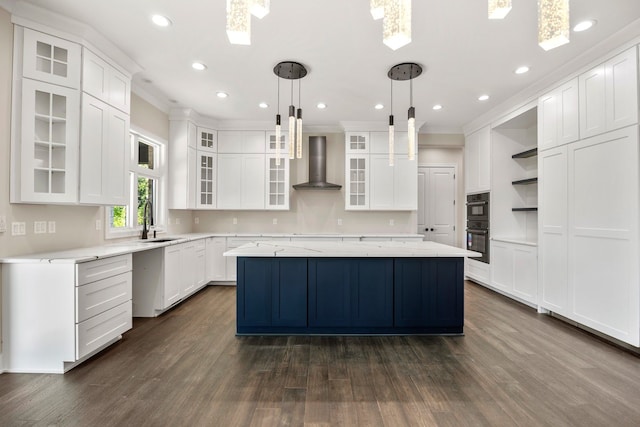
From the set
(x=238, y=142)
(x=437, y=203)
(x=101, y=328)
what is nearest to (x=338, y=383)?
(x=101, y=328)

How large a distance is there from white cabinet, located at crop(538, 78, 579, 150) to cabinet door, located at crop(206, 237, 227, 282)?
4.81 m

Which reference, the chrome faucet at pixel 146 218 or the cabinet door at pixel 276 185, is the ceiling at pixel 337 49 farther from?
the chrome faucet at pixel 146 218

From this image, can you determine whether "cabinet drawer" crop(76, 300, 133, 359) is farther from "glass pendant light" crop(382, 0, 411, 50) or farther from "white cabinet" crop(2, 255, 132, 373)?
"glass pendant light" crop(382, 0, 411, 50)

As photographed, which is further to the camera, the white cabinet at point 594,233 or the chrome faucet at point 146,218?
the chrome faucet at point 146,218

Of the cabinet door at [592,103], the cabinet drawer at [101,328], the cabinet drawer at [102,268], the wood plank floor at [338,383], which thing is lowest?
the wood plank floor at [338,383]

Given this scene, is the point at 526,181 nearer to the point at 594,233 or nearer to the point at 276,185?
the point at 594,233

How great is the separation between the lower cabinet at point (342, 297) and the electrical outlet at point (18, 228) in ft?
5.63

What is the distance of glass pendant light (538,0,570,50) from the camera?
85 centimetres

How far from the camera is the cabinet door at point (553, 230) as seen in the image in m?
3.35

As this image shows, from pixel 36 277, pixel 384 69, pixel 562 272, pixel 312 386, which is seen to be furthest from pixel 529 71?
pixel 36 277

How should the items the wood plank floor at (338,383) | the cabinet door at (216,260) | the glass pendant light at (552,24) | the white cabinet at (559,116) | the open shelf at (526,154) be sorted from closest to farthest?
the glass pendant light at (552,24) < the wood plank floor at (338,383) < the white cabinet at (559,116) < the open shelf at (526,154) < the cabinet door at (216,260)

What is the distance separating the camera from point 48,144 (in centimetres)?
246

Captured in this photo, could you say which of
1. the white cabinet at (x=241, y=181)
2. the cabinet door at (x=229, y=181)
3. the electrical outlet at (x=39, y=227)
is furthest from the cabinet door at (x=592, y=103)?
the electrical outlet at (x=39, y=227)

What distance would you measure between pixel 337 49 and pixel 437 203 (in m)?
4.00
